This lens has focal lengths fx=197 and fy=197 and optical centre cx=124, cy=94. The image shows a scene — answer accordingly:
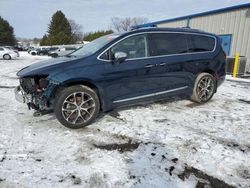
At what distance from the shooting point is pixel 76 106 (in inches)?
144

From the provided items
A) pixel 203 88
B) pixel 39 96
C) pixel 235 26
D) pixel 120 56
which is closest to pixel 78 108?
pixel 39 96

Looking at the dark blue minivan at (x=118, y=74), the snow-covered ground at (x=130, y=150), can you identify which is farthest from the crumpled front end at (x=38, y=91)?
the snow-covered ground at (x=130, y=150)

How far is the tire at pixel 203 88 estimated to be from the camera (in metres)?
5.07

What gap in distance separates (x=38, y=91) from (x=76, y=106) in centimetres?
73

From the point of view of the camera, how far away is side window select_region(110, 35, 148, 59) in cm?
393

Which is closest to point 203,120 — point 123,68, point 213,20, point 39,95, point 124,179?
point 123,68

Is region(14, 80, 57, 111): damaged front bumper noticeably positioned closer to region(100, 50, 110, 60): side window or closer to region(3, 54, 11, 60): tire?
region(100, 50, 110, 60): side window

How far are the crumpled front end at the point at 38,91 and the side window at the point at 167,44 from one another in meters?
2.19

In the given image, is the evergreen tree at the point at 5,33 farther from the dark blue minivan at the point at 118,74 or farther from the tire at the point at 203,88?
the tire at the point at 203,88

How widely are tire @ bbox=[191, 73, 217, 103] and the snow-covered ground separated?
59 cm

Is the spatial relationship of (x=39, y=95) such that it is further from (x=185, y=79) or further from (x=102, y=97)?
(x=185, y=79)

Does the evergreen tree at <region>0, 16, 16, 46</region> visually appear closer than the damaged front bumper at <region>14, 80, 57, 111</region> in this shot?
No

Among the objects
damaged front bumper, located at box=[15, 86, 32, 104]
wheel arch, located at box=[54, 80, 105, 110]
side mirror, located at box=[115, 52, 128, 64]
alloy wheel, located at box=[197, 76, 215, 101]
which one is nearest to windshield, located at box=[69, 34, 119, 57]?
side mirror, located at box=[115, 52, 128, 64]

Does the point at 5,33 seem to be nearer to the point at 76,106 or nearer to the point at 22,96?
the point at 22,96
